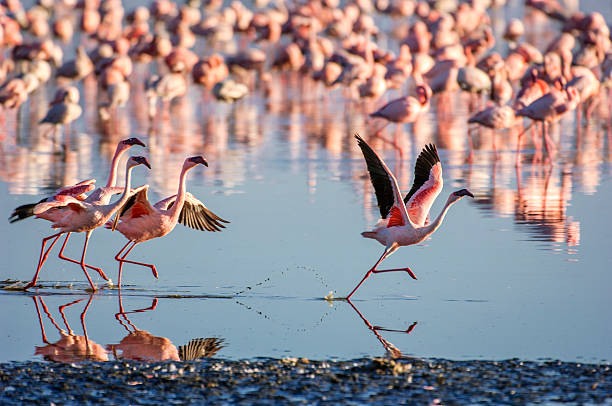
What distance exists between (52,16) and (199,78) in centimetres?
1474

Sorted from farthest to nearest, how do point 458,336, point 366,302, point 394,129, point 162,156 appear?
point 394,129
point 162,156
point 366,302
point 458,336

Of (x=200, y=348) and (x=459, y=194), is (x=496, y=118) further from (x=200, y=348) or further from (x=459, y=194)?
(x=200, y=348)

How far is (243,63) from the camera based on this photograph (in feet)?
78.8

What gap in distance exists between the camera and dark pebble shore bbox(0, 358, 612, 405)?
5047 millimetres

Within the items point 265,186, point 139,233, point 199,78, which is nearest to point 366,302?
point 139,233

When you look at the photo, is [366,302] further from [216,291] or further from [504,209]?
[504,209]

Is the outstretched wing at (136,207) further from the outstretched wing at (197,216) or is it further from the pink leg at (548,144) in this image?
the pink leg at (548,144)

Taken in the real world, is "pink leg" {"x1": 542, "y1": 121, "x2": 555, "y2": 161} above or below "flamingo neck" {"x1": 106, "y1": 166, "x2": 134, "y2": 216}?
above

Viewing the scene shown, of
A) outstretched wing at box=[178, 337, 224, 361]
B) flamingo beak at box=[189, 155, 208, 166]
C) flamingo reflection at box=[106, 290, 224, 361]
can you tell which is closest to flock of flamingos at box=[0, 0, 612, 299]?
flamingo beak at box=[189, 155, 208, 166]

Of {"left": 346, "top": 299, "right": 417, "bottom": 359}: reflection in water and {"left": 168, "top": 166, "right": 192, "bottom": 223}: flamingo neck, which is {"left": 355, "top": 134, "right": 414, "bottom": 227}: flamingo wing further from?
{"left": 168, "top": 166, "right": 192, "bottom": 223}: flamingo neck

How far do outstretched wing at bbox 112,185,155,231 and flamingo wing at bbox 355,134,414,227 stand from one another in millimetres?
1508

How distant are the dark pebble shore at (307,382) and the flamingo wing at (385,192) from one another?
1.83 m

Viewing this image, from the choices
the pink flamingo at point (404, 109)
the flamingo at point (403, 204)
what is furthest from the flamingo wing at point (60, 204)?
the pink flamingo at point (404, 109)

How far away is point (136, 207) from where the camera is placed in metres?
7.74
